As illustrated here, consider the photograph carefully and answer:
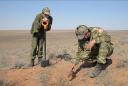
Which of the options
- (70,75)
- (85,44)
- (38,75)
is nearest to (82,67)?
(70,75)

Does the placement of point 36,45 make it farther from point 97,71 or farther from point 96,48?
point 97,71

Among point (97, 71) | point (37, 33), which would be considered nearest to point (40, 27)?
point (37, 33)

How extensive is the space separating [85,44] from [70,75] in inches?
40.1

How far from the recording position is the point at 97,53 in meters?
4.77

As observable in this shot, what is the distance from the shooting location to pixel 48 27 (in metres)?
5.77

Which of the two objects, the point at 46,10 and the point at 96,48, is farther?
the point at 46,10

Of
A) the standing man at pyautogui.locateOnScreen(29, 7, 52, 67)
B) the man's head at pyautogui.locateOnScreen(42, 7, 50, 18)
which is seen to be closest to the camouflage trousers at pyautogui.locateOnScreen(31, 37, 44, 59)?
the standing man at pyautogui.locateOnScreen(29, 7, 52, 67)

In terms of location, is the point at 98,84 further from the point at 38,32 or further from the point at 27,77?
the point at 38,32

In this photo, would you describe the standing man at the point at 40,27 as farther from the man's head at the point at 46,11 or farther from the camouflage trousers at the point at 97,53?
the camouflage trousers at the point at 97,53

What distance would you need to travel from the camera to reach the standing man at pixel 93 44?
4.20 meters

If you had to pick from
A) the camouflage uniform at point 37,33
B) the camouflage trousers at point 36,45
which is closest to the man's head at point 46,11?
the camouflage uniform at point 37,33

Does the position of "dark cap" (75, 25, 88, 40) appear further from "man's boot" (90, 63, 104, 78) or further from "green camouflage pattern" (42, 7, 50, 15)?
"green camouflage pattern" (42, 7, 50, 15)

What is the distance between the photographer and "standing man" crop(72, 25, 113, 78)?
165 inches

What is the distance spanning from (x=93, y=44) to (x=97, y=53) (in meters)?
0.61
